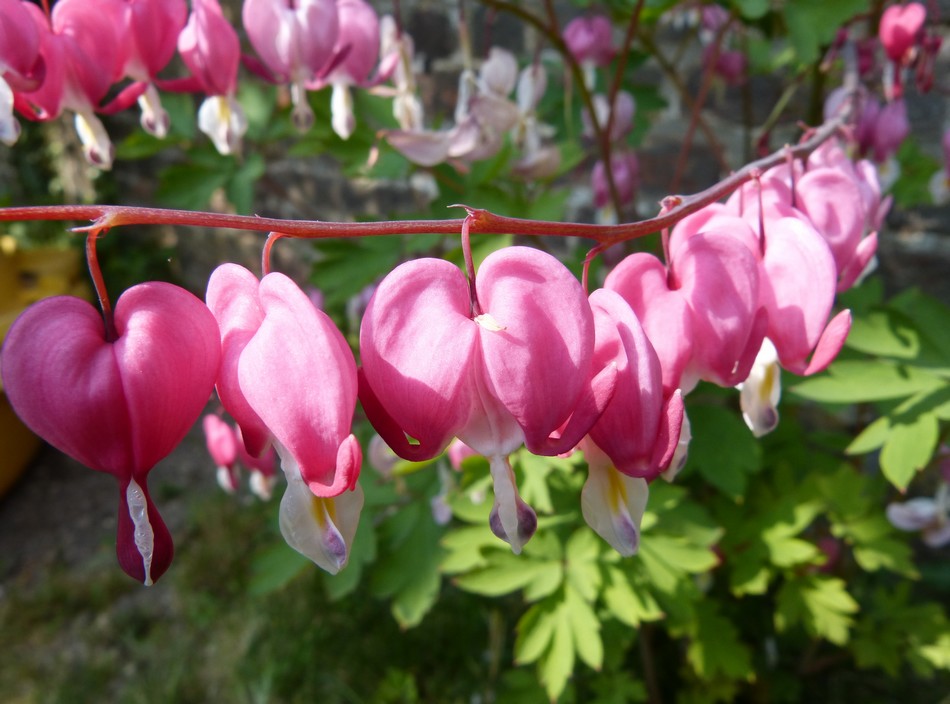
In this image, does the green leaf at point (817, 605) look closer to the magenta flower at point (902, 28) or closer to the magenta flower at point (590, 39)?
the magenta flower at point (902, 28)

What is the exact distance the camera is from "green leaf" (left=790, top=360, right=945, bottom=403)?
0.97m

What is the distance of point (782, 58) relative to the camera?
1.73 metres

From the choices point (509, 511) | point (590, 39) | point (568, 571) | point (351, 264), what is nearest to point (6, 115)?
point (509, 511)

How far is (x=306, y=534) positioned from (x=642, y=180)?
195cm

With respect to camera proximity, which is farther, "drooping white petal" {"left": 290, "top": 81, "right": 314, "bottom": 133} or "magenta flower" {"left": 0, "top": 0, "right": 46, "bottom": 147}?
"drooping white petal" {"left": 290, "top": 81, "right": 314, "bottom": 133}

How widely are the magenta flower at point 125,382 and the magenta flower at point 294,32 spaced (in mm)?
630

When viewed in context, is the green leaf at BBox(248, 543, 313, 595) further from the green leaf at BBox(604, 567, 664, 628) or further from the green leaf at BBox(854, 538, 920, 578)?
the green leaf at BBox(854, 538, 920, 578)

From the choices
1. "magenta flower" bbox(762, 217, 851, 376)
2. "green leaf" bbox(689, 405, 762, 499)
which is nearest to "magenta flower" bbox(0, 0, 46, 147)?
"magenta flower" bbox(762, 217, 851, 376)

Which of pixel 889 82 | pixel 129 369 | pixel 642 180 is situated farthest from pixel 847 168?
pixel 642 180

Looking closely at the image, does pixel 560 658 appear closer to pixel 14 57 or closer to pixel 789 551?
pixel 789 551

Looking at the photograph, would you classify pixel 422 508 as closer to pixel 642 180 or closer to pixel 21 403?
pixel 21 403

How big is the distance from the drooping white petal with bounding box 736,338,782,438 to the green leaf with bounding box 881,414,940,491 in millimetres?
334

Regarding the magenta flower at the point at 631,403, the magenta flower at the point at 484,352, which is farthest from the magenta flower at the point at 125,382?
the magenta flower at the point at 631,403

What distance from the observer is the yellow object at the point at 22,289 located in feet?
9.77
